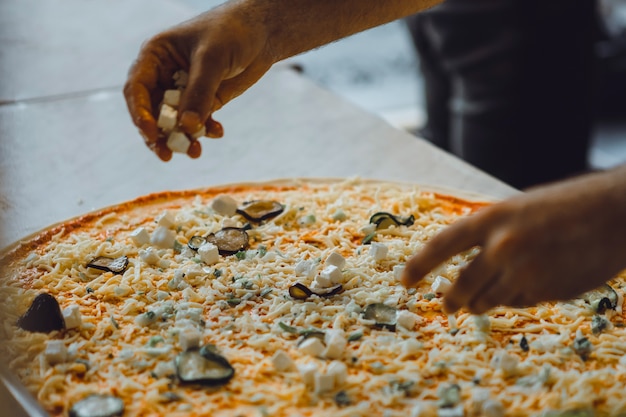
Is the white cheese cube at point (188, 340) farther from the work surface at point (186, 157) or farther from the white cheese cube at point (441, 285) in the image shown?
the work surface at point (186, 157)

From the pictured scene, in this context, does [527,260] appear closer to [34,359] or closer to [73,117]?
[34,359]

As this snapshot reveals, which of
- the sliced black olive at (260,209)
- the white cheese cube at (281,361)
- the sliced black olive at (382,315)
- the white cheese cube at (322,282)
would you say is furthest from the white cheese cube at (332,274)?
the sliced black olive at (260,209)

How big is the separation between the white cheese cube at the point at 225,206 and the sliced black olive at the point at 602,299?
44.3 inches

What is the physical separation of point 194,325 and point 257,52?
2.86 ft

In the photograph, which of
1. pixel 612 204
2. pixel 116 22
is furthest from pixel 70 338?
pixel 116 22

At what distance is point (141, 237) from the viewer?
2.57 metres

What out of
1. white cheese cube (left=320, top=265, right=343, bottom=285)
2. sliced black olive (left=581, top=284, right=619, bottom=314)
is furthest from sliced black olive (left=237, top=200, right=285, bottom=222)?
sliced black olive (left=581, top=284, right=619, bottom=314)

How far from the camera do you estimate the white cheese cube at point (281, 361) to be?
1955 mm

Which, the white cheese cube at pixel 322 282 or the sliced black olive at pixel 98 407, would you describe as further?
the white cheese cube at pixel 322 282

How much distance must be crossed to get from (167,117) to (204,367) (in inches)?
28.5

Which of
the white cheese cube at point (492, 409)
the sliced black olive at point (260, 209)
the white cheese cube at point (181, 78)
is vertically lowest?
the white cheese cube at point (492, 409)

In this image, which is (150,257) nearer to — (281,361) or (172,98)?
(172,98)

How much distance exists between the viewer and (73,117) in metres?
3.94

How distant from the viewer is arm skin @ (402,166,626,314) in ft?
5.31
